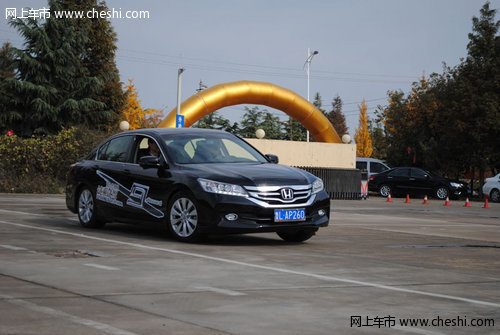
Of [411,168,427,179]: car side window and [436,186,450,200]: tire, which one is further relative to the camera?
[411,168,427,179]: car side window

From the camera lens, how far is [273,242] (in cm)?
1070

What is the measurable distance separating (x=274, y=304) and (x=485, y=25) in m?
37.9

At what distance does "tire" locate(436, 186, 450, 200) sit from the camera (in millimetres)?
36500

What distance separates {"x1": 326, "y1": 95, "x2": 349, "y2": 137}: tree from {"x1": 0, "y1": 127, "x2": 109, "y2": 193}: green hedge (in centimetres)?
9012

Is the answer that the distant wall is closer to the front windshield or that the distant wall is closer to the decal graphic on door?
the decal graphic on door

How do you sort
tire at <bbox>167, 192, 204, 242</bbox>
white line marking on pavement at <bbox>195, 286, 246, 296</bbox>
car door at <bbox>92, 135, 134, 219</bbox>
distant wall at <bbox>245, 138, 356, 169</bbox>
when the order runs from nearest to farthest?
white line marking on pavement at <bbox>195, 286, 246, 296</bbox> < tire at <bbox>167, 192, 204, 242</bbox> < car door at <bbox>92, 135, 134, 219</bbox> < distant wall at <bbox>245, 138, 356, 169</bbox>

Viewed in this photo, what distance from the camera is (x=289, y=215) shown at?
984cm

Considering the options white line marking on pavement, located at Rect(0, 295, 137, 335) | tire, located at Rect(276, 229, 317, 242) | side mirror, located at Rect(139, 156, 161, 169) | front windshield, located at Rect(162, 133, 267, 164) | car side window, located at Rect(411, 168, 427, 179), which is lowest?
white line marking on pavement, located at Rect(0, 295, 137, 335)

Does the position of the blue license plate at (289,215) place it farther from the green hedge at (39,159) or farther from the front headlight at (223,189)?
the green hedge at (39,159)

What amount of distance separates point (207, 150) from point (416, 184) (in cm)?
2775

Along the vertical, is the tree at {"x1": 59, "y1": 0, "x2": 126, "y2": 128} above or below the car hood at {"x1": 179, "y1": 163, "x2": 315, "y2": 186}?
above

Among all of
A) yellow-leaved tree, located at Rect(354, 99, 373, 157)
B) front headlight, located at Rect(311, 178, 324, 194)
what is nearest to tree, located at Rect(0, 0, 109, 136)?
front headlight, located at Rect(311, 178, 324, 194)

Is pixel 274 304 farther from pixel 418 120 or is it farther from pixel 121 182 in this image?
pixel 418 120

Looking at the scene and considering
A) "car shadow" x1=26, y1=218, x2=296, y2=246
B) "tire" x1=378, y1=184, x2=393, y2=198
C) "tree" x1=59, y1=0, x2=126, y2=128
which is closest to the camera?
"car shadow" x1=26, y1=218, x2=296, y2=246
